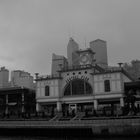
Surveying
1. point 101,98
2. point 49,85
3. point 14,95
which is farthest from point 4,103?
point 101,98

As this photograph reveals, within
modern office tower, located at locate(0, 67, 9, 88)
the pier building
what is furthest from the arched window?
modern office tower, located at locate(0, 67, 9, 88)

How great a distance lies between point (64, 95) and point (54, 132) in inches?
904

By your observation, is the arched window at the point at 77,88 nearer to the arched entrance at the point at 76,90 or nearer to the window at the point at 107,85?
the arched entrance at the point at 76,90

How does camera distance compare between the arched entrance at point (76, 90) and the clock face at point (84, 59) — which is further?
the clock face at point (84, 59)

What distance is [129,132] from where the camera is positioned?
36750mm

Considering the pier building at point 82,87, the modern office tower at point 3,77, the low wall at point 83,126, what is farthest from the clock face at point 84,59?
the modern office tower at point 3,77

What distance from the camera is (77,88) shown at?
64812 mm

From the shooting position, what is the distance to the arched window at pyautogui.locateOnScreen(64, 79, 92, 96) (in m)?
63.7

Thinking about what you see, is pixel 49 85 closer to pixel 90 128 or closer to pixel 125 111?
pixel 125 111

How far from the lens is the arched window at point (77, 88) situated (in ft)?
209

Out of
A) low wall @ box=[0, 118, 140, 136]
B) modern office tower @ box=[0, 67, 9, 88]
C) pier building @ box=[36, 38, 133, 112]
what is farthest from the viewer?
modern office tower @ box=[0, 67, 9, 88]

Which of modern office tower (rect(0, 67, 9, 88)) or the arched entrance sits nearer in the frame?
the arched entrance

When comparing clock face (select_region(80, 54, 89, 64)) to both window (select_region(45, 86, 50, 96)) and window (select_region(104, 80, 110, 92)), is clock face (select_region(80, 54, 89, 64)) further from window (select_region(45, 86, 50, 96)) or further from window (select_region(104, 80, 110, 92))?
window (select_region(45, 86, 50, 96))

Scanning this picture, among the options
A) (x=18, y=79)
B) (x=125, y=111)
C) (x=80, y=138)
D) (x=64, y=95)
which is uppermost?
(x=18, y=79)
